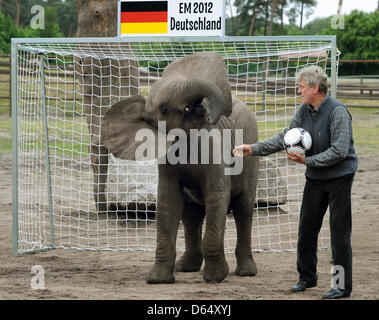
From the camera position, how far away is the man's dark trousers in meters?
6.20

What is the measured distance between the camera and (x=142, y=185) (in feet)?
34.5

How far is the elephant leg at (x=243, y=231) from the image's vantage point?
773 centimetres

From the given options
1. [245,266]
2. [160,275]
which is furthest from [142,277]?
[245,266]

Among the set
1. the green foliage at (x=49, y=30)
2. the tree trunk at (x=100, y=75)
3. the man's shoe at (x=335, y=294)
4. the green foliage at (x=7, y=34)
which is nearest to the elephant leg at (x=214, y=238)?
the man's shoe at (x=335, y=294)

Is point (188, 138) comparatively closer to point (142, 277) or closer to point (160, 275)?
point (160, 275)

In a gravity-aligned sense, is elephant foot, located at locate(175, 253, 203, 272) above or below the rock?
below

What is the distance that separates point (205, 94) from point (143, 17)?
2096 mm

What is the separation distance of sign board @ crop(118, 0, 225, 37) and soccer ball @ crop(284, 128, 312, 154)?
7.16 ft

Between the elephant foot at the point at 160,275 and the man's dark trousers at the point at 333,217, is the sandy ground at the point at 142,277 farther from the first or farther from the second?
the man's dark trousers at the point at 333,217

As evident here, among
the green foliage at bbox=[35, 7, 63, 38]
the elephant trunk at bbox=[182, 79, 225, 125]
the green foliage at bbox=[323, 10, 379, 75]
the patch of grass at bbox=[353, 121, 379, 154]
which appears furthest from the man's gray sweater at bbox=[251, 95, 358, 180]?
the green foliage at bbox=[35, 7, 63, 38]

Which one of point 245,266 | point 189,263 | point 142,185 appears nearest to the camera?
point 245,266

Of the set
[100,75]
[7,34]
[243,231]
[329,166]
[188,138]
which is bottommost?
[243,231]

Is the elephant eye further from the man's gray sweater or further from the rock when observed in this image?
the rock

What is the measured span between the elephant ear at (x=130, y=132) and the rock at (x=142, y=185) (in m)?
3.11
